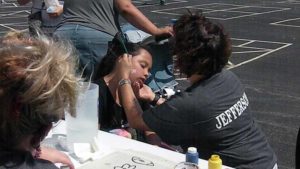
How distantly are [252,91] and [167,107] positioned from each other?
13.3ft

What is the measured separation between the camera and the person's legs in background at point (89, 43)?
137 inches

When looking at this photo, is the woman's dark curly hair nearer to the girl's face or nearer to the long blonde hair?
the girl's face

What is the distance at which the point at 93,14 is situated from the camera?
Result: 11.8 ft

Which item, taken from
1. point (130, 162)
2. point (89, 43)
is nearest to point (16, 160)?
point (130, 162)

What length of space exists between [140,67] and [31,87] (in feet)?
5.39

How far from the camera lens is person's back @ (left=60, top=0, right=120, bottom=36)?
3562 mm

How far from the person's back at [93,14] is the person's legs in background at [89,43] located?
0.05 m

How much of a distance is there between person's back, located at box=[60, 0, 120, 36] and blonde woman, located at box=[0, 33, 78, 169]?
2.07 m

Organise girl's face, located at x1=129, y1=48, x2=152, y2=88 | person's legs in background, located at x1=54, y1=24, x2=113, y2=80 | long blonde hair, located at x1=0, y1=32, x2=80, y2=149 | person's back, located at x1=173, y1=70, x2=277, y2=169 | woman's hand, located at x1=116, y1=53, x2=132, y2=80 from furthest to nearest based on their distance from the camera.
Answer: person's legs in background, located at x1=54, y1=24, x2=113, y2=80 < girl's face, located at x1=129, y1=48, x2=152, y2=88 < woman's hand, located at x1=116, y1=53, x2=132, y2=80 < person's back, located at x1=173, y1=70, x2=277, y2=169 < long blonde hair, located at x1=0, y1=32, x2=80, y2=149

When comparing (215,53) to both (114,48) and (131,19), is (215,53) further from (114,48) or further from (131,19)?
(131,19)

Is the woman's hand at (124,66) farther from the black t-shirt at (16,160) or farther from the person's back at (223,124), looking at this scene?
the black t-shirt at (16,160)

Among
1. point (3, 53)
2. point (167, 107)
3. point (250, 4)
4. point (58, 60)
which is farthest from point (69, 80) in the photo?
point (250, 4)

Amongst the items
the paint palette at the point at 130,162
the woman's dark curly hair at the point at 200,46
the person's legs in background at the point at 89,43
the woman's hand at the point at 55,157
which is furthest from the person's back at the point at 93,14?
the woman's hand at the point at 55,157

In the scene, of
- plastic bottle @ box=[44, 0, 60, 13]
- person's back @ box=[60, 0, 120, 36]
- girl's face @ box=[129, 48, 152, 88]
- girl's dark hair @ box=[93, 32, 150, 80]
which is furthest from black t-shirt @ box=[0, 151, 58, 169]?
plastic bottle @ box=[44, 0, 60, 13]
